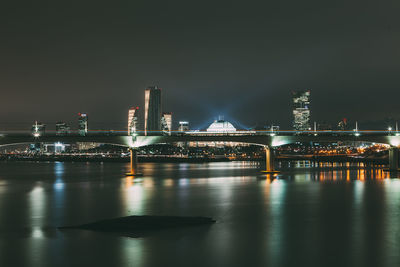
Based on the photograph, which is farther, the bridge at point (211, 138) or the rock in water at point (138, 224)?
the bridge at point (211, 138)

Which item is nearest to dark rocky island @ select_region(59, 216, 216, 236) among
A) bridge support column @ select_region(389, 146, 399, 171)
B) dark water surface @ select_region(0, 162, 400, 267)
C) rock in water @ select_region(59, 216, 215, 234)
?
rock in water @ select_region(59, 216, 215, 234)

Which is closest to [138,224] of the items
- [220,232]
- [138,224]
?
[138,224]

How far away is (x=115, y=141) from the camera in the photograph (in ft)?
266

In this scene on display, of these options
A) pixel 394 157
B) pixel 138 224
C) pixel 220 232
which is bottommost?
pixel 220 232

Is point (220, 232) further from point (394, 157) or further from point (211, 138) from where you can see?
point (394, 157)

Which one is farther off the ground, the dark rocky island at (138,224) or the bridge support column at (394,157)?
the bridge support column at (394,157)

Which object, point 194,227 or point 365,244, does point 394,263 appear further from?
point 194,227

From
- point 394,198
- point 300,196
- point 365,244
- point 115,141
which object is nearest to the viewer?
point 365,244

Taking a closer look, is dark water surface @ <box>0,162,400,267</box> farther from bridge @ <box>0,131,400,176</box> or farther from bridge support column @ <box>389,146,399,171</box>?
bridge support column @ <box>389,146,399,171</box>

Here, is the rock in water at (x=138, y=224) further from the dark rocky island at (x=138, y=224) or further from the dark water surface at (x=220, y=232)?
the dark water surface at (x=220, y=232)

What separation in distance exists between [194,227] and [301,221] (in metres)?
9.41

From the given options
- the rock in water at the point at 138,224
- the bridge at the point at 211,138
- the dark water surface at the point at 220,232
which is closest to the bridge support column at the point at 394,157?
the bridge at the point at 211,138

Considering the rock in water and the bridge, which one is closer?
the rock in water

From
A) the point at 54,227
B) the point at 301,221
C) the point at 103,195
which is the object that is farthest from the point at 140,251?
the point at 103,195
